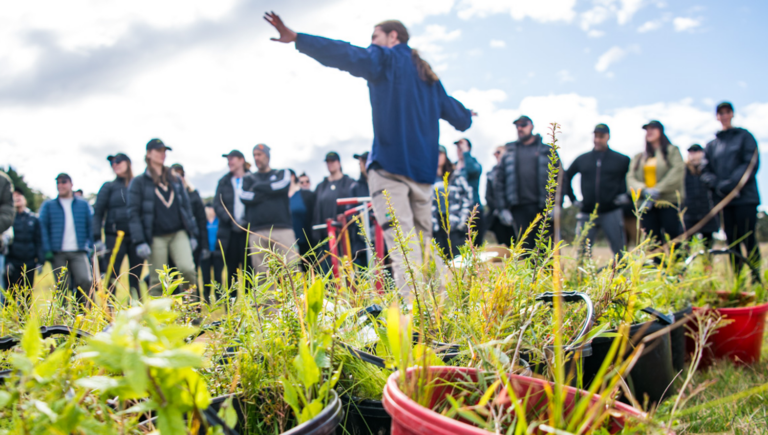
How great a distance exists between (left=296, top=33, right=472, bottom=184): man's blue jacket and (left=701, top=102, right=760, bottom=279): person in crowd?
12.0 feet

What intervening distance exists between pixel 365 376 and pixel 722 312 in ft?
6.18

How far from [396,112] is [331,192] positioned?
13.5ft

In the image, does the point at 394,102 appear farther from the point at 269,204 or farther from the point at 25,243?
the point at 25,243

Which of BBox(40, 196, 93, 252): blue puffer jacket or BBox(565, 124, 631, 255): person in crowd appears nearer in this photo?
BBox(565, 124, 631, 255): person in crowd

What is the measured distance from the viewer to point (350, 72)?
294 cm

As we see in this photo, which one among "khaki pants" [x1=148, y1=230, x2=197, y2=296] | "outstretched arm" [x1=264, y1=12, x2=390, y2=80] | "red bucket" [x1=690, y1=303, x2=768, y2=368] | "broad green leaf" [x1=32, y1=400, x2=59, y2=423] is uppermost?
"outstretched arm" [x1=264, y1=12, x2=390, y2=80]

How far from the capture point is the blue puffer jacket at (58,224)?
5.75 meters

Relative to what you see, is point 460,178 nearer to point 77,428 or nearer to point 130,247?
point 130,247

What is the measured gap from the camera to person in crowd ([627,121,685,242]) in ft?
16.2

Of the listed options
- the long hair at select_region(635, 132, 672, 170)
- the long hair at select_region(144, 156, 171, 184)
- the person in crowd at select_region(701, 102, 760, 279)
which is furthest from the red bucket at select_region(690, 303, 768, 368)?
the long hair at select_region(144, 156, 171, 184)

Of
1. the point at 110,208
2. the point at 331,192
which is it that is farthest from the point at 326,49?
the point at 331,192

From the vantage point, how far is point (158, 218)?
4703mm

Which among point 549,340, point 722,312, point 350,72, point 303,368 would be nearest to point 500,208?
point 350,72

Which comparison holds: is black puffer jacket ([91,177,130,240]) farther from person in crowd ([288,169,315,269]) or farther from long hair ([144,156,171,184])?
person in crowd ([288,169,315,269])
